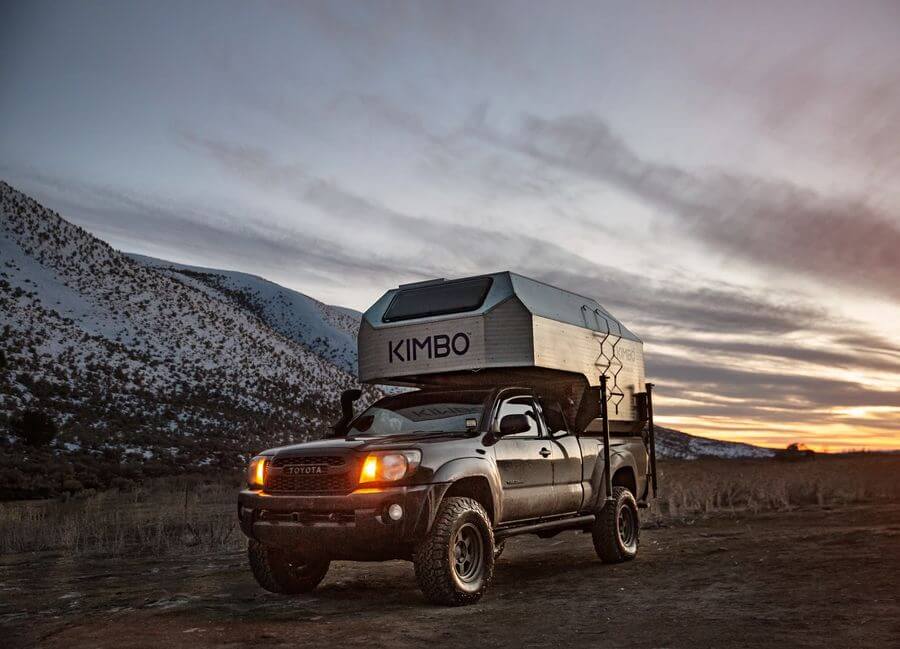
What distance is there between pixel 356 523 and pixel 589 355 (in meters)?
5.11

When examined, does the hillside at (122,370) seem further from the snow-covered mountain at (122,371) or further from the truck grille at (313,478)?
the truck grille at (313,478)

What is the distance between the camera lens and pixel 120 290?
75.8 metres

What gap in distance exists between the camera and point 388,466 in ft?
26.2

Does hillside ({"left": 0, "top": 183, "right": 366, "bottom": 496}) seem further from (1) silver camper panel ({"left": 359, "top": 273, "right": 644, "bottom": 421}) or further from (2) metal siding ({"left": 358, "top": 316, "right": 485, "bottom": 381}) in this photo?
(1) silver camper panel ({"left": 359, "top": 273, "right": 644, "bottom": 421})

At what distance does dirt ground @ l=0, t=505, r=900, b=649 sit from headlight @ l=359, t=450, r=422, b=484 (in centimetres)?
116

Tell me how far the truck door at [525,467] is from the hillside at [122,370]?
26.8 meters

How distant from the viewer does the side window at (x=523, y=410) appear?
9.62 m

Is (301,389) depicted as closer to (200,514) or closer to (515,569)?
(200,514)

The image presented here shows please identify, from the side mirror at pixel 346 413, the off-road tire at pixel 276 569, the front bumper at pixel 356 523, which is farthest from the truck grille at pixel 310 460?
the side mirror at pixel 346 413

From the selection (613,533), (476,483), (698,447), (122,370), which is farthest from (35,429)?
(698,447)

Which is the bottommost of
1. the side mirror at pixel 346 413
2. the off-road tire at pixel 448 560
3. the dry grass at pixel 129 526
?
the dry grass at pixel 129 526

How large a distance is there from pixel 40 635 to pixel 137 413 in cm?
5183

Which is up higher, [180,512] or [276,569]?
[276,569]

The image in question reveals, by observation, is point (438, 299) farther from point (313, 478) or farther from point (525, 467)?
point (313, 478)
